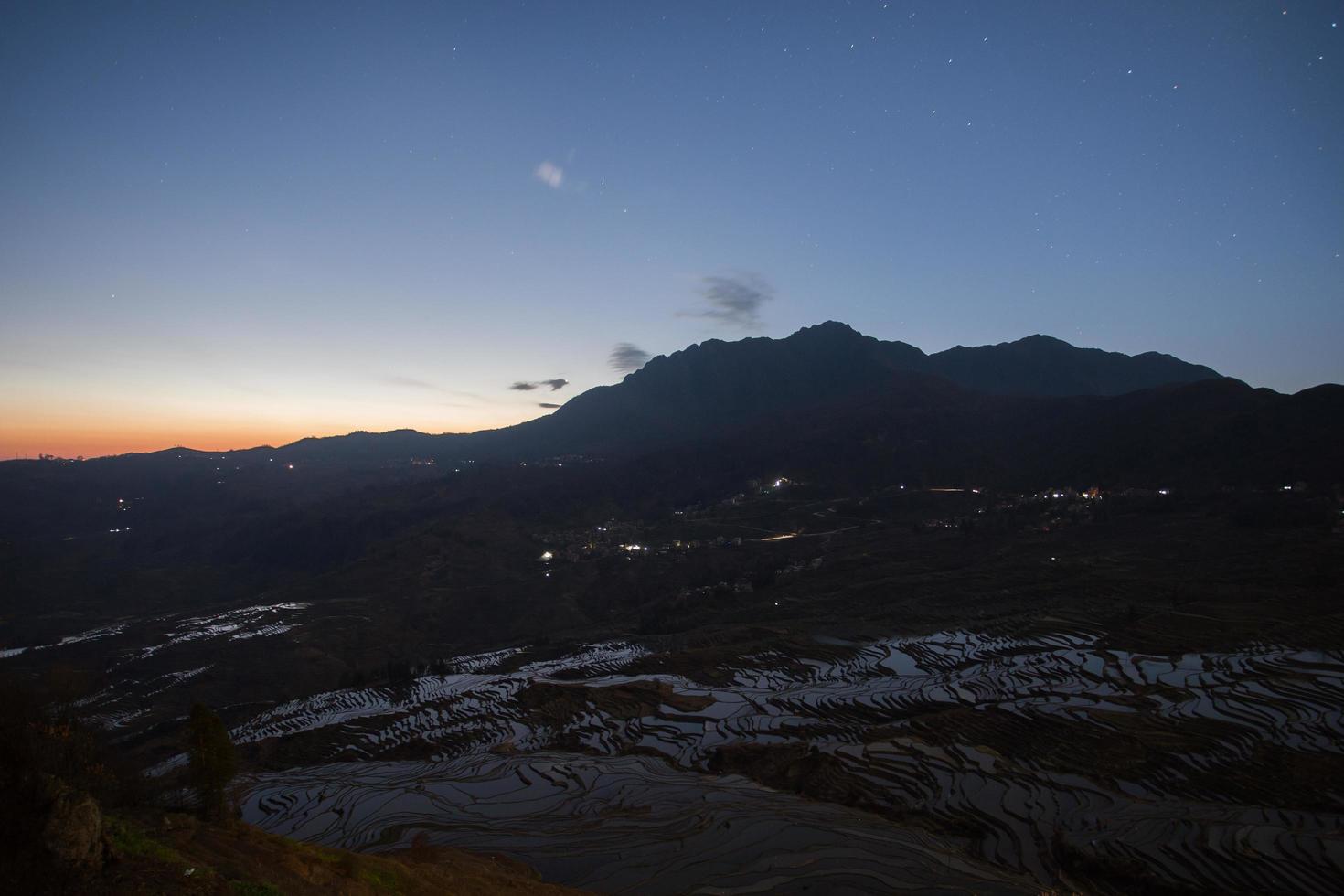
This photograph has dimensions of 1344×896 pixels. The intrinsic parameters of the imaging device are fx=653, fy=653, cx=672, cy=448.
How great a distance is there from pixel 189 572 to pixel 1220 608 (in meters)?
163

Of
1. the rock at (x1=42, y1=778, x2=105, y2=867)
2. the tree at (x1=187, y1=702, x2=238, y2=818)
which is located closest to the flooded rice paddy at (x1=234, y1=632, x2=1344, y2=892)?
the tree at (x1=187, y1=702, x2=238, y2=818)

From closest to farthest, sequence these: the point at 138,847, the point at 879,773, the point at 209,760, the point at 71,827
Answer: the point at 71,827, the point at 138,847, the point at 209,760, the point at 879,773

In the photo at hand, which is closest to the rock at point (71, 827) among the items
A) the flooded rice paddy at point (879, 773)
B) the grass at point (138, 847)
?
the grass at point (138, 847)

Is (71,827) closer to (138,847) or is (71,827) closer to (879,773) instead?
(138,847)

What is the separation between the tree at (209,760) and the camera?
69.7 feet

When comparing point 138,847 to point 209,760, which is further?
point 209,760

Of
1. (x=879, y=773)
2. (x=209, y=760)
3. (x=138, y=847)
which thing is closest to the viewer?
(x=138, y=847)

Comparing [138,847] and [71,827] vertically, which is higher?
[71,827]

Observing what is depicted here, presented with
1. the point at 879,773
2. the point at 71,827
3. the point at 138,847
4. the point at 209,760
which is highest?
the point at 71,827

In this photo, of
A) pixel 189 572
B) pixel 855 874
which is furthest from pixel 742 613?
pixel 189 572

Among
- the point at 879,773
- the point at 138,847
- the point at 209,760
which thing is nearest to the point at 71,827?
the point at 138,847

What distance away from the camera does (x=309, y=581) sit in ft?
375

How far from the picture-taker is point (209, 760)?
21.5 metres

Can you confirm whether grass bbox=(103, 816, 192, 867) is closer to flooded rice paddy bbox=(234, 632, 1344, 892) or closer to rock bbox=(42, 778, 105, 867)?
rock bbox=(42, 778, 105, 867)
